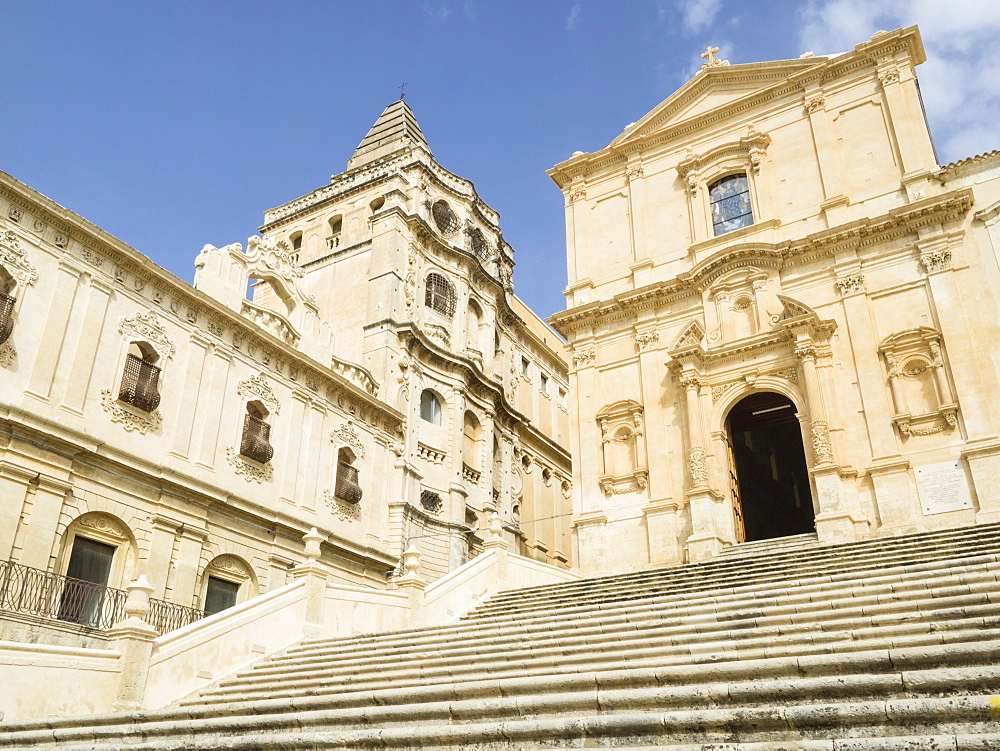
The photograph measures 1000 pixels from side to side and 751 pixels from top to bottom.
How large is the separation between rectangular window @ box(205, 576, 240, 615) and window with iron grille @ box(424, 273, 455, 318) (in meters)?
14.6

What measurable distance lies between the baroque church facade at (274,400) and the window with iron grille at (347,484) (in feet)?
0.17

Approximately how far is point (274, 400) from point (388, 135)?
22.0 metres

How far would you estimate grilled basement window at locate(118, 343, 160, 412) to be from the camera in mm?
19641

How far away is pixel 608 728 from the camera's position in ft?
20.2

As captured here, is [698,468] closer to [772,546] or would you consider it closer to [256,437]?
[772,546]

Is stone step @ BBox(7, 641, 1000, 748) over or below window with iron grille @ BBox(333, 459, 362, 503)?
below

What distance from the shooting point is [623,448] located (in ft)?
71.1

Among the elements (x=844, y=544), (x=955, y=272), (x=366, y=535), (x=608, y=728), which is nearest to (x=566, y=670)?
(x=608, y=728)

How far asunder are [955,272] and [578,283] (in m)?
9.89

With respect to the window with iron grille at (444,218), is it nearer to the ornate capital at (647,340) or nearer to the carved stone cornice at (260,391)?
the carved stone cornice at (260,391)

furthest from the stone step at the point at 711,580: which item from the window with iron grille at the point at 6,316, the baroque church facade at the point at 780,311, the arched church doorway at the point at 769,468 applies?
the window with iron grille at the point at 6,316

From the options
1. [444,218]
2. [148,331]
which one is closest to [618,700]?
[148,331]

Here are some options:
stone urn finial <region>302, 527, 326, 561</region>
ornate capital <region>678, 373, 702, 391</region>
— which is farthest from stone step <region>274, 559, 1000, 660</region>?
ornate capital <region>678, 373, 702, 391</region>

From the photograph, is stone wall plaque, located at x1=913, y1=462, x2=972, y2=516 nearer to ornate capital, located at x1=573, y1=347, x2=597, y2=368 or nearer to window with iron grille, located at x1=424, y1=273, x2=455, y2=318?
ornate capital, located at x1=573, y1=347, x2=597, y2=368
